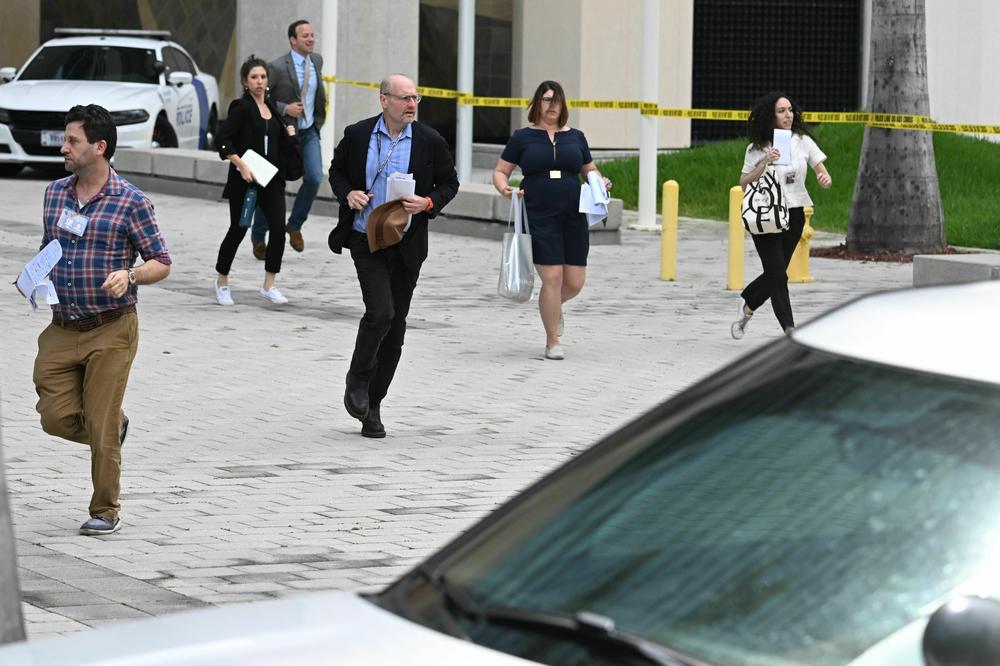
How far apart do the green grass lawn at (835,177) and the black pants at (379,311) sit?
40.9 feet

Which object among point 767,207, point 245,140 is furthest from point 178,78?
point 767,207

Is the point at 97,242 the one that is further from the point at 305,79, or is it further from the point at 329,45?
the point at 329,45

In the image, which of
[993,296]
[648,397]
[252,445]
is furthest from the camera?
[648,397]

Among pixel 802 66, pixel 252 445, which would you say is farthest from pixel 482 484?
pixel 802 66

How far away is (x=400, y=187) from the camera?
972 cm

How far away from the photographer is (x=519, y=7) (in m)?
31.6

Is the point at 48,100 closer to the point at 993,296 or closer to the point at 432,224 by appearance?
the point at 432,224

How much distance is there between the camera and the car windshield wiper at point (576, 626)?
298cm

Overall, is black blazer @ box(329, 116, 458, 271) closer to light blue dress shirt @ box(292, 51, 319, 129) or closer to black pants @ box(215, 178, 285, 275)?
black pants @ box(215, 178, 285, 275)

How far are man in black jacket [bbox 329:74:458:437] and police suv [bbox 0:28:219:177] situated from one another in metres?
15.2

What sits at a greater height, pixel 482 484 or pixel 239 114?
pixel 239 114

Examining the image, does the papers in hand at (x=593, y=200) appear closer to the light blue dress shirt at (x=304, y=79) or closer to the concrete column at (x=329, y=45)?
the light blue dress shirt at (x=304, y=79)

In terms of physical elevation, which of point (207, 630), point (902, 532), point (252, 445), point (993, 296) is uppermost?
point (993, 296)

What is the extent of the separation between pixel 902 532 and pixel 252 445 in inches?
269
